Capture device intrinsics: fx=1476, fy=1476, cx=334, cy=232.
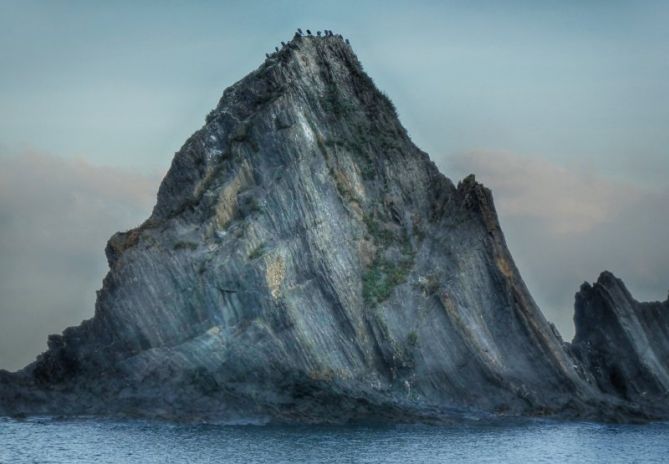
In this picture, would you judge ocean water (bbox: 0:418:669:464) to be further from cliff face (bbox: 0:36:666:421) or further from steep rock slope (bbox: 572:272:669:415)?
steep rock slope (bbox: 572:272:669:415)

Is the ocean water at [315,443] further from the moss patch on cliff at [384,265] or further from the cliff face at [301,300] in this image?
the moss patch on cliff at [384,265]

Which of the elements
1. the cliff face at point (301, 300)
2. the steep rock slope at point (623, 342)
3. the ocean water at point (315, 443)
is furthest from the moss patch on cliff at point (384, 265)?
the steep rock slope at point (623, 342)

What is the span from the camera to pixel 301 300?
4498 inches

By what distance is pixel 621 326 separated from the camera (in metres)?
129

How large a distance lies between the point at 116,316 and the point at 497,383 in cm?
3043

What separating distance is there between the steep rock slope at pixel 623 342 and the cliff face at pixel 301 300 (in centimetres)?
279

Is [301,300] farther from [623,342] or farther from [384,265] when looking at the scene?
[623,342]

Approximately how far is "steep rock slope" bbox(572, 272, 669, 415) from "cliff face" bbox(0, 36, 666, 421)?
9.16ft

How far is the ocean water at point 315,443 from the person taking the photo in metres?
94.3

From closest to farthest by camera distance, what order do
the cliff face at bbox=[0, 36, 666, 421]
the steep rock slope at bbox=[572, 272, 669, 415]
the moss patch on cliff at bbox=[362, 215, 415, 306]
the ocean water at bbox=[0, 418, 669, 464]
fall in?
the ocean water at bbox=[0, 418, 669, 464] → the cliff face at bbox=[0, 36, 666, 421] → the moss patch on cliff at bbox=[362, 215, 415, 306] → the steep rock slope at bbox=[572, 272, 669, 415]

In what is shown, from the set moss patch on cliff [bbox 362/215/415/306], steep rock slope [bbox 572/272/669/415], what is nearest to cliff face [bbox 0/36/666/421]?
moss patch on cliff [bbox 362/215/415/306]

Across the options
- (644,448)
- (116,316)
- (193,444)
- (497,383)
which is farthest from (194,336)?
(644,448)

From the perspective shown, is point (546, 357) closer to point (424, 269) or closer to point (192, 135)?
point (424, 269)

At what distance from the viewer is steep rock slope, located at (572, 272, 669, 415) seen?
420 feet
